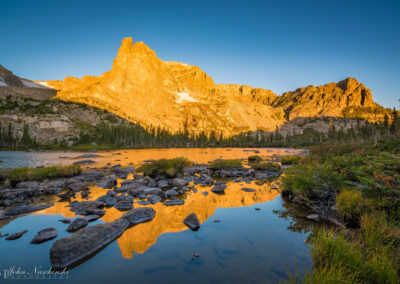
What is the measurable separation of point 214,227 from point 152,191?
26.4 feet

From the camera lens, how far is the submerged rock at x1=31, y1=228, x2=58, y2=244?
8607 millimetres

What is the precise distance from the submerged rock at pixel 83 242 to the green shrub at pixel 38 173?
17597mm

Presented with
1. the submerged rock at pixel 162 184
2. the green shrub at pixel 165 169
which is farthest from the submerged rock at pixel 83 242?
the green shrub at pixel 165 169

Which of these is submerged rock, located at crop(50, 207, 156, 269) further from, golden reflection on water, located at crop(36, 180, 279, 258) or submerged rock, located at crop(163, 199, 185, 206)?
submerged rock, located at crop(163, 199, 185, 206)

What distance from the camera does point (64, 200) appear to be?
579 inches

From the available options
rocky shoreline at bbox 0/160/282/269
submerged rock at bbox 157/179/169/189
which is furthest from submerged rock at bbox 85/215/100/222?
submerged rock at bbox 157/179/169/189

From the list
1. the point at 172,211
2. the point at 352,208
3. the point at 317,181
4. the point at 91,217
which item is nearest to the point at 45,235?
the point at 91,217

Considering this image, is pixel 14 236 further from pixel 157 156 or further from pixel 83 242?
pixel 157 156

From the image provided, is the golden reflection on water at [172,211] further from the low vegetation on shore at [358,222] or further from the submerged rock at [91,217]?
the low vegetation on shore at [358,222]

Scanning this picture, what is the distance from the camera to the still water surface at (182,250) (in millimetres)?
6727

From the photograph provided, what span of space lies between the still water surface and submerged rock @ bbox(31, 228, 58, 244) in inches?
10.5

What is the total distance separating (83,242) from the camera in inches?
311

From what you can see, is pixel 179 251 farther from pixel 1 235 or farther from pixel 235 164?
pixel 235 164

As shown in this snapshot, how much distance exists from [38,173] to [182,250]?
74.6 feet
